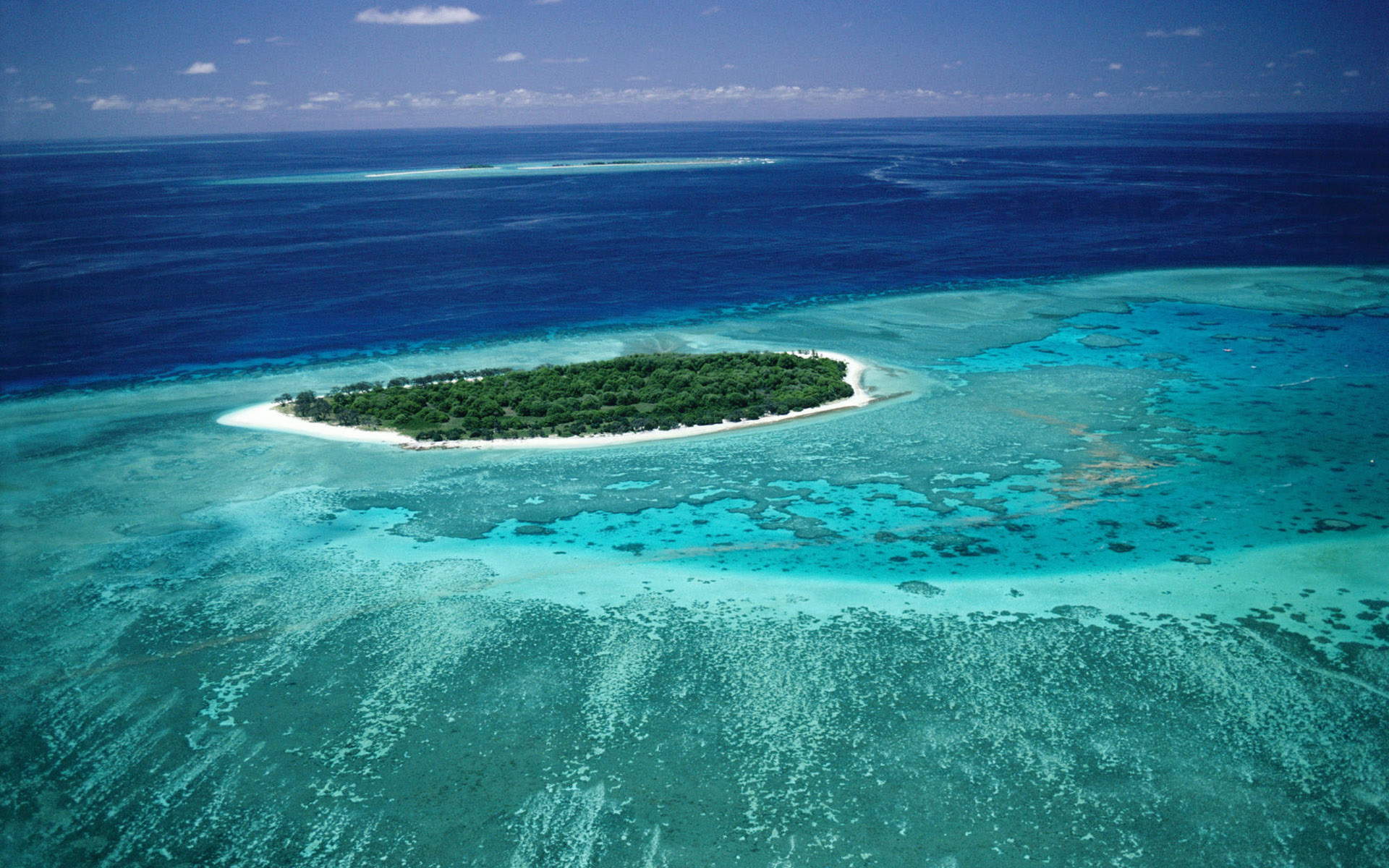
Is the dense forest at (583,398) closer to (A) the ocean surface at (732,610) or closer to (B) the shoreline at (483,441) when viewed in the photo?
(B) the shoreline at (483,441)

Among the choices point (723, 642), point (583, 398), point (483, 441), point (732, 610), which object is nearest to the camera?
point (723, 642)

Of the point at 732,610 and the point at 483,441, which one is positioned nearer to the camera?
the point at 732,610

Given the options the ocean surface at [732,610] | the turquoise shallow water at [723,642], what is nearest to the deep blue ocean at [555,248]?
the ocean surface at [732,610]

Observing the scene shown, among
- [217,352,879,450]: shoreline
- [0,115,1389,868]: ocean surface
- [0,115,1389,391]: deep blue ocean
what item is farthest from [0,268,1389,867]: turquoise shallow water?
[0,115,1389,391]: deep blue ocean

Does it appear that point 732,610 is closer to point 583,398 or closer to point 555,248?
point 583,398

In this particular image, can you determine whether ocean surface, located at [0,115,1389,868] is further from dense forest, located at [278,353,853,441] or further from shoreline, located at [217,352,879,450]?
dense forest, located at [278,353,853,441]

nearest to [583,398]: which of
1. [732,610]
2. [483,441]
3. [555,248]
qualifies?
[483,441]

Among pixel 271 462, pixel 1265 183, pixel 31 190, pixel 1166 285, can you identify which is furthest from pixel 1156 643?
pixel 31 190
